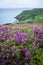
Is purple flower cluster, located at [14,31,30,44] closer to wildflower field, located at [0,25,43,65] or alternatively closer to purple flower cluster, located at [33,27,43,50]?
wildflower field, located at [0,25,43,65]

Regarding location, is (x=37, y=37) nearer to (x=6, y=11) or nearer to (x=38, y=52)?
(x=38, y=52)

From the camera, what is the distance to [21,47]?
6.30 metres

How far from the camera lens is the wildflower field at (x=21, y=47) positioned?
19.3ft

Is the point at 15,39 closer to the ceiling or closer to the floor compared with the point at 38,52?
closer to the ceiling

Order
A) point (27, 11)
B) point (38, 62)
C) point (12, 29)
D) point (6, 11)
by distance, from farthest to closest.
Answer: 1. point (27, 11)
2. point (6, 11)
3. point (12, 29)
4. point (38, 62)

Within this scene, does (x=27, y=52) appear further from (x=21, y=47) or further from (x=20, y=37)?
(x=20, y=37)

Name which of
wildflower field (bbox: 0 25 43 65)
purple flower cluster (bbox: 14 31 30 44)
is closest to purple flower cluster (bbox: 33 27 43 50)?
wildflower field (bbox: 0 25 43 65)

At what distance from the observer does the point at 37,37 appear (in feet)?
23.0

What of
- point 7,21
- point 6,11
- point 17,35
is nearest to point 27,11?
point 6,11

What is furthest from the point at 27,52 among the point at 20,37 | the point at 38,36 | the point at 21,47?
the point at 38,36

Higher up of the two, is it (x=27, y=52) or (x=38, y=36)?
(x=38, y=36)

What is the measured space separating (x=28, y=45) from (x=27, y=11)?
7.06 meters

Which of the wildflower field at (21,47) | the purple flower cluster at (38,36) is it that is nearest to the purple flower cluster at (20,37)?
the wildflower field at (21,47)

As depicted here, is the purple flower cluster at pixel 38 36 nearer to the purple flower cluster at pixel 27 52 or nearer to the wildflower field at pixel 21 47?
the wildflower field at pixel 21 47
